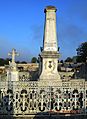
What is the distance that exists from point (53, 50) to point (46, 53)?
438 mm

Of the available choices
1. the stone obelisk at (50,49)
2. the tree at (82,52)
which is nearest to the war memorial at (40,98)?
the stone obelisk at (50,49)

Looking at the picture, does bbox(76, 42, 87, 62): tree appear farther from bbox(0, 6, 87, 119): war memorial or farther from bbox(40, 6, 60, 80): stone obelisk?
bbox(0, 6, 87, 119): war memorial

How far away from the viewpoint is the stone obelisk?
1828cm

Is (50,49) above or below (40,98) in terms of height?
above

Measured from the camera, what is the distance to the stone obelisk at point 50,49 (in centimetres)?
1828

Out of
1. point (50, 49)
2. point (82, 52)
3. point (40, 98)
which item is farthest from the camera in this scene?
point (82, 52)

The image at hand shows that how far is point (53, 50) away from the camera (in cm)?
1842

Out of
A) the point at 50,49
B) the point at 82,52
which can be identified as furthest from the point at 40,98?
the point at 82,52

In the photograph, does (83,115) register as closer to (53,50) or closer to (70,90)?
(70,90)

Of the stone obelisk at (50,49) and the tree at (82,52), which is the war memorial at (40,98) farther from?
the tree at (82,52)

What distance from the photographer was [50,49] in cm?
1844

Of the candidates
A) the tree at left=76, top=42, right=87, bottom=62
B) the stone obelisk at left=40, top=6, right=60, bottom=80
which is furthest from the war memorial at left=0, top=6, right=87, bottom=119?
the tree at left=76, top=42, right=87, bottom=62

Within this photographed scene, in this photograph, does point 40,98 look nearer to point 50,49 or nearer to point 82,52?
point 50,49

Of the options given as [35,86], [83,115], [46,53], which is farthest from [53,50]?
[83,115]
